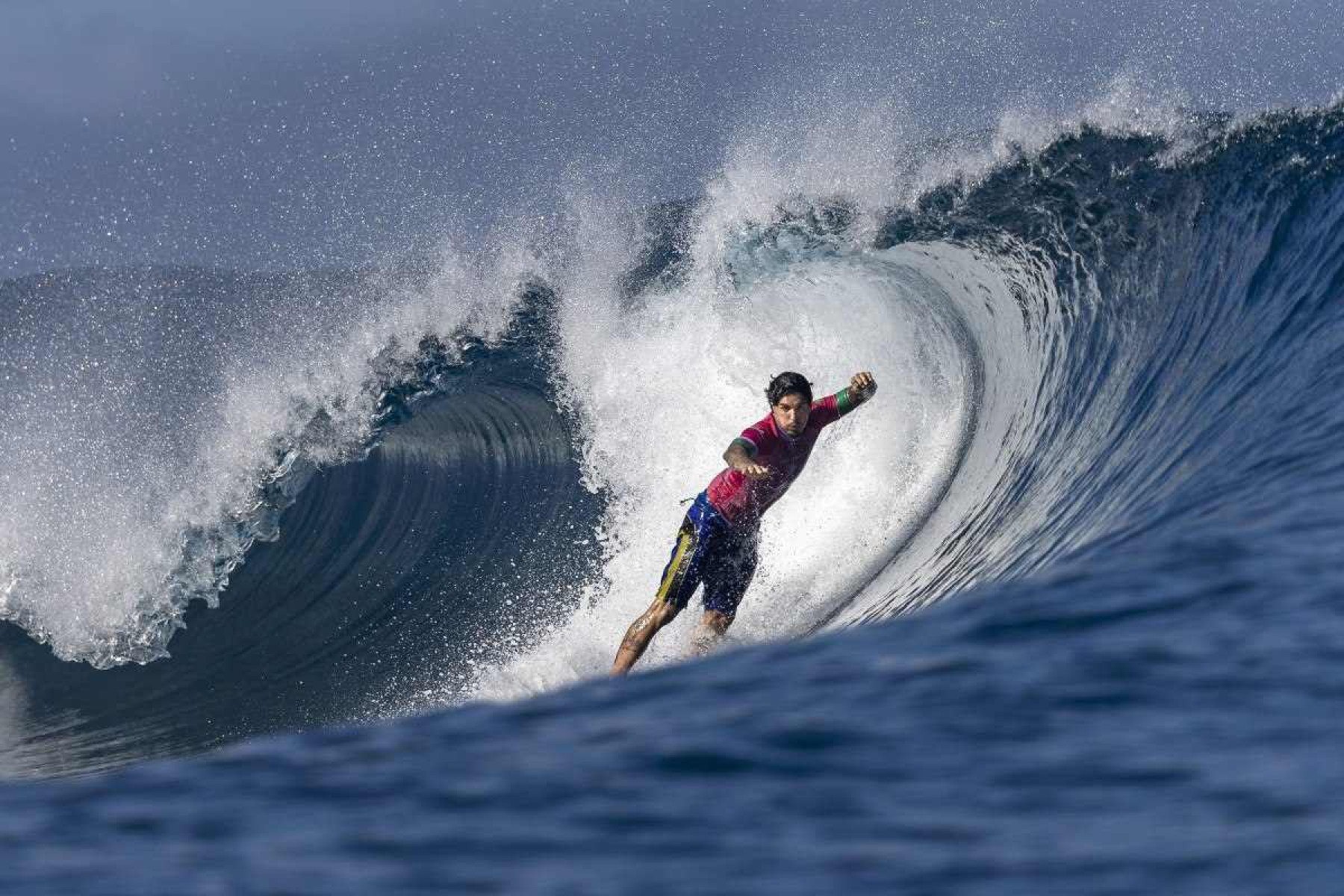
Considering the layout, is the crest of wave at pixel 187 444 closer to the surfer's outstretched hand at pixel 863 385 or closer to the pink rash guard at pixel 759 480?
the pink rash guard at pixel 759 480

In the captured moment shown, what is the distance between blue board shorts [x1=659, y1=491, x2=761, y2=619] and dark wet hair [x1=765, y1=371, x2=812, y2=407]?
2.09 ft

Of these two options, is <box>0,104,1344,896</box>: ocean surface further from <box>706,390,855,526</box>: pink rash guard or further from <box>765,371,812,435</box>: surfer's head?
<box>765,371,812,435</box>: surfer's head

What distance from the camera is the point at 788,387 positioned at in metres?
7.53

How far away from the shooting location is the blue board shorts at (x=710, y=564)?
24.9 ft

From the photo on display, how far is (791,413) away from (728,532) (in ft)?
2.34

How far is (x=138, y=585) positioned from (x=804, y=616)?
15.4 ft


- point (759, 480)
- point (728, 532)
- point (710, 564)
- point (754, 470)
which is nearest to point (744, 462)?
point (754, 470)

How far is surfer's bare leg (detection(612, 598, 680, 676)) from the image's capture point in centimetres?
746

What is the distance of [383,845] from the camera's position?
243 centimetres

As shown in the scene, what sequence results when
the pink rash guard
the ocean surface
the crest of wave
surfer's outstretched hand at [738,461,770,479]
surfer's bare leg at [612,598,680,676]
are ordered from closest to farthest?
the ocean surface → surfer's outstretched hand at [738,461,770,479] → surfer's bare leg at [612,598,680,676] → the pink rash guard → the crest of wave

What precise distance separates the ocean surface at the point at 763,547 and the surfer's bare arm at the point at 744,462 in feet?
3.51

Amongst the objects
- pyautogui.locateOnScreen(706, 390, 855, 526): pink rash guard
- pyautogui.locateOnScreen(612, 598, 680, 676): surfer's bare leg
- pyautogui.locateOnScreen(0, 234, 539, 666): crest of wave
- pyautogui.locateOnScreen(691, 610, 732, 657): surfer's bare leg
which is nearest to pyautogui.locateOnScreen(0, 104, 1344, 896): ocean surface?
pyautogui.locateOnScreen(0, 234, 539, 666): crest of wave

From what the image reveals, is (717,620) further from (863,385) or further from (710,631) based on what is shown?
(863,385)

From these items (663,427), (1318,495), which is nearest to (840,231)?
(663,427)
